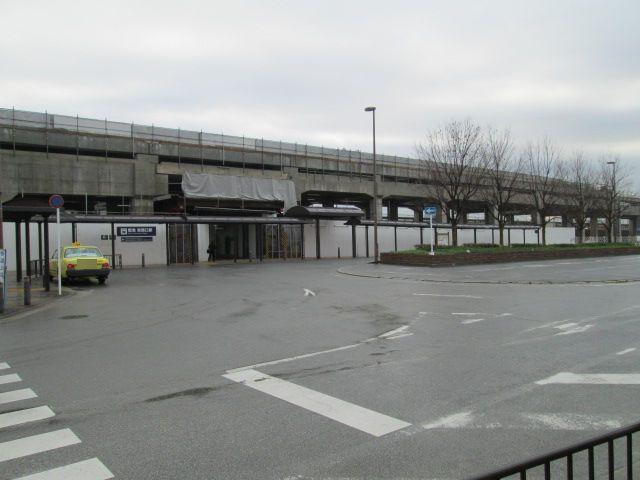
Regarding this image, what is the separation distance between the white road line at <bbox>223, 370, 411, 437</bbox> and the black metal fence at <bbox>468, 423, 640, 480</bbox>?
1.30 metres

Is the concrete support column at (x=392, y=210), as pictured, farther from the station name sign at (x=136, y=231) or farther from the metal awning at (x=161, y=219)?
the station name sign at (x=136, y=231)

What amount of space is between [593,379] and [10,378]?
7.45m

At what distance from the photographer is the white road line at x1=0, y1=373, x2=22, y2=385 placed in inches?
264

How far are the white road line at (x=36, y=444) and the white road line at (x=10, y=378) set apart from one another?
2390mm

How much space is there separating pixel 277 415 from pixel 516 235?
60.3m

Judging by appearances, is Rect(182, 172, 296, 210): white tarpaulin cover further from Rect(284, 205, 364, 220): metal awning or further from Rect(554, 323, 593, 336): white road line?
Rect(554, 323, 593, 336): white road line

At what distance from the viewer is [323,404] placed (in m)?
5.50

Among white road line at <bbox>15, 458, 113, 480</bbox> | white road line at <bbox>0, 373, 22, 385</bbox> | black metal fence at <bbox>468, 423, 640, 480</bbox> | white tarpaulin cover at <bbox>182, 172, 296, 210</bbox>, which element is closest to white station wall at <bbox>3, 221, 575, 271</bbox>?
white tarpaulin cover at <bbox>182, 172, 296, 210</bbox>

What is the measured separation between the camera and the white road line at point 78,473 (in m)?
3.87

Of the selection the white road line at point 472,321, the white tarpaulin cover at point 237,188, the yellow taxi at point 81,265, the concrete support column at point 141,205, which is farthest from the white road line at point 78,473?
the white tarpaulin cover at point 237,188

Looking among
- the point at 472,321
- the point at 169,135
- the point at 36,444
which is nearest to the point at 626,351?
the point at 472,321

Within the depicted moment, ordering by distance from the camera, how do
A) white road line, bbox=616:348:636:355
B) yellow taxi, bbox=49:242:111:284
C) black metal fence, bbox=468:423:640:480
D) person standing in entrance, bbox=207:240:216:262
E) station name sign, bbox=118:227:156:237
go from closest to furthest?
black metal fence, bbox=468:423:640:480, white road line, bbox=616:348:636:355, yellow taxi, bbox=49:242:111:284, station name sign, bbox=118:227:156:237, person standing in entrance, bbox=207:240:216:262

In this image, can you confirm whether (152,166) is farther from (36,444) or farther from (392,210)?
(36,444)

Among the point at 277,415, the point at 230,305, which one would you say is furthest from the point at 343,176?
the point at 277,415
